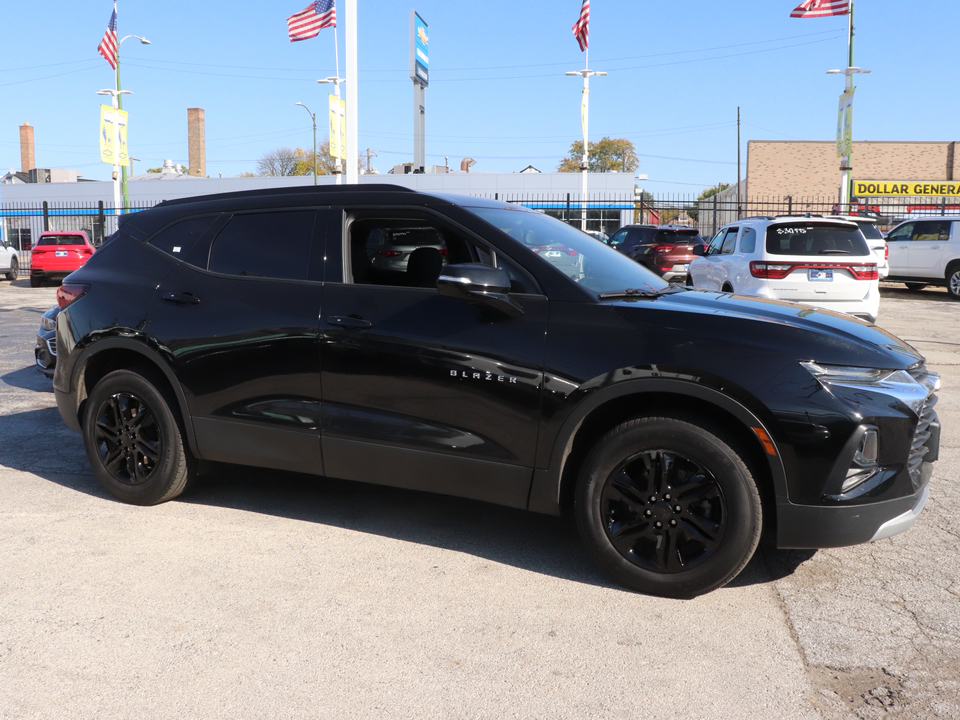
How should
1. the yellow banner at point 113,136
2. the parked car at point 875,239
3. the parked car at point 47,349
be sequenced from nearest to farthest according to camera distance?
the parked car at point 47,349
the parked car at point 875,239
the yellow banner at point 113,136

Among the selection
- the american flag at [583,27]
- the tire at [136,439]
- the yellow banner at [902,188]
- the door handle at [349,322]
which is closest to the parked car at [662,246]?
the american flag at [583,27]

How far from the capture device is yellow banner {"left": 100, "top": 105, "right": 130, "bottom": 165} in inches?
1147

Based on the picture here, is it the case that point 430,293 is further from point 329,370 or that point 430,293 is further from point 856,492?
point 856,492

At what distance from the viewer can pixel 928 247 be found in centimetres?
2116

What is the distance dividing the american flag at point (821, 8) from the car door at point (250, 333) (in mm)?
23843

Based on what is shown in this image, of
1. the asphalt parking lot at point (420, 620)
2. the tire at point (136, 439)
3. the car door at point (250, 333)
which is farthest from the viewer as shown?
the tire at point (136, 439)

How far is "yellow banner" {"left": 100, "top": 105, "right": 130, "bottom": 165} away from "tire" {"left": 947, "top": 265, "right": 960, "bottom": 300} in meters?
25.6

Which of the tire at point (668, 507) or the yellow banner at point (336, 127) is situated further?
the yellow banner at point (336, 127)

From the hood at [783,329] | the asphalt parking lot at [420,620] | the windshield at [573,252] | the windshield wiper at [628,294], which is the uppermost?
the windshield at [573,252]

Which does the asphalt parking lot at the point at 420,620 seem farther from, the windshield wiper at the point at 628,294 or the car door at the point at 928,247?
the car door at the point at 928,247

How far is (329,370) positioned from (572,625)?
1.73m

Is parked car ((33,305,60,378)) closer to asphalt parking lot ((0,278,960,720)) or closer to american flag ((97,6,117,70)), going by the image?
asphalt parking lot ((0,278,960,720))

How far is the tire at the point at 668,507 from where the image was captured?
3627 millimetres

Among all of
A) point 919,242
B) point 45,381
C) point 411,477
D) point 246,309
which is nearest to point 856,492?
point 411,477
